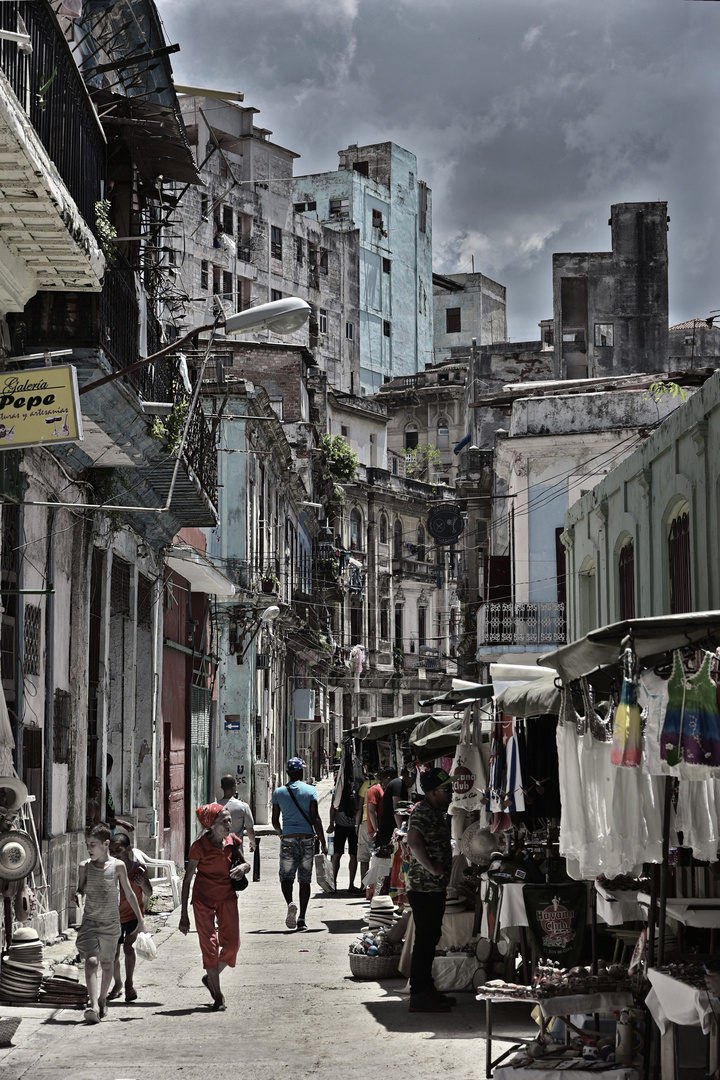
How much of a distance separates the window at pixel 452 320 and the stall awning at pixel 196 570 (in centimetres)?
6335

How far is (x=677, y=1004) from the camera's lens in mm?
6613

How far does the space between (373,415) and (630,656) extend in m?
58.0

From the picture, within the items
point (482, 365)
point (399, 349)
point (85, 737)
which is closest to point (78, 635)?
point (85, 737)

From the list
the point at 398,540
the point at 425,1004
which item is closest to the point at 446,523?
the point at 398,540

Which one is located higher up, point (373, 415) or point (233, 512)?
point (373, 415)

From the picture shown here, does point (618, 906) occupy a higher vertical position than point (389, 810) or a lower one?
higher

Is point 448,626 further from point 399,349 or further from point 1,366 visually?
point 1,366

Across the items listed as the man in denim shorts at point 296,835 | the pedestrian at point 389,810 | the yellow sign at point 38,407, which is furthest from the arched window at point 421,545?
the yellow sign at point 38,407

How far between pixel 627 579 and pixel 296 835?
17.2 ft

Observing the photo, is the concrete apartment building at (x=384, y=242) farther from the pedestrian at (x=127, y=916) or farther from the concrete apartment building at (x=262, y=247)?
the pedestrian at (x=127, y=916)

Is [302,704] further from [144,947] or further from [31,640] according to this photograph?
[144,947]

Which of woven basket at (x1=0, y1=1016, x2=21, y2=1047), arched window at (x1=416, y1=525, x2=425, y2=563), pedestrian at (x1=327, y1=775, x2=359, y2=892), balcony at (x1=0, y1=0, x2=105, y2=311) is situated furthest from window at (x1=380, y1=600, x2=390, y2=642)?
woven basket at (x1=0, y1=1016, x2=21, y2=1047)

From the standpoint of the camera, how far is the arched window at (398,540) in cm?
6419

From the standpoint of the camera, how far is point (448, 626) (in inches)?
2675
